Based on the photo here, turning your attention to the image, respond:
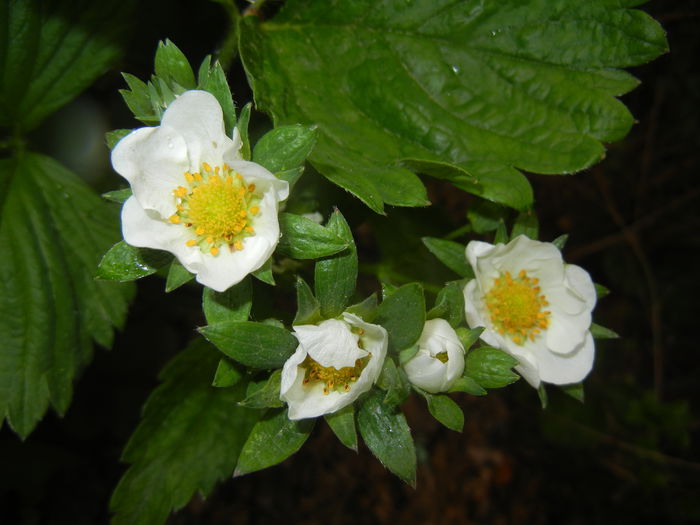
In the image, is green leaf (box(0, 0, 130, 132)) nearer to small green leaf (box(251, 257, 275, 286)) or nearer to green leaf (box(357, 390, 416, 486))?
small green leaf (box(251, 257, 275, 286))

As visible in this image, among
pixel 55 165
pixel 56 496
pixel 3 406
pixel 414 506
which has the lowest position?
pixel 414 506

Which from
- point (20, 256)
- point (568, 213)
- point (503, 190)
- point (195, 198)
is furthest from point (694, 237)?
point (20, 256)

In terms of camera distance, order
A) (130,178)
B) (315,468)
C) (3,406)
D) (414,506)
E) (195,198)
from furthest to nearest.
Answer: (414,506), (315,468), (3,406), (195,198), (130,178)

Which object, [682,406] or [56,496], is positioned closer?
[56,496]

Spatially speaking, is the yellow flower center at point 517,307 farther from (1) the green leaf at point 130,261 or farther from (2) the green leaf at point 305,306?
(1) the green leaf at point 130,261

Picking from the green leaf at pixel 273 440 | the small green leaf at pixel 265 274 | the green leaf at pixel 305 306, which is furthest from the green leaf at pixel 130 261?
the green leaf at pixel 273 440

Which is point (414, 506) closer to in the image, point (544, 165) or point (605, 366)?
point (605, 366)

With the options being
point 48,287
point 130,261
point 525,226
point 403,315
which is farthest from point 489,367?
point 48,287

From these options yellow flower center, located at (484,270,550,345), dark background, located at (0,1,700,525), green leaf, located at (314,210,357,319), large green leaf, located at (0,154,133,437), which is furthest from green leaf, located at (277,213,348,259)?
dark background, located at (0,1,700,525)
